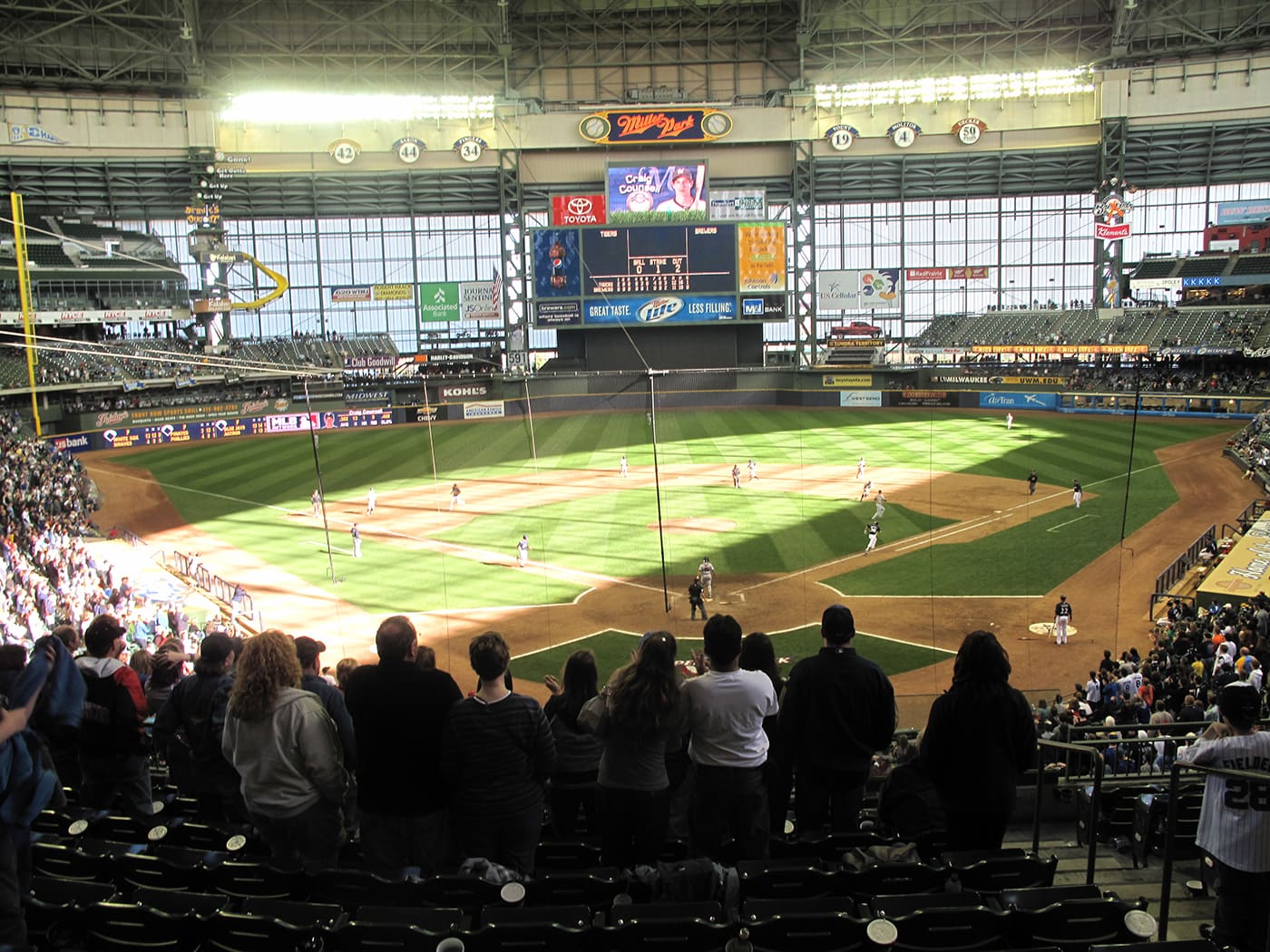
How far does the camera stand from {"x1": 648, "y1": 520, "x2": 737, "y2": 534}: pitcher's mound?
33.2 meters

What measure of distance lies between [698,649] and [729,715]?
46.7ft

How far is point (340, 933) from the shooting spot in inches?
203

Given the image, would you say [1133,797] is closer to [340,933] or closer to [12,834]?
[340,933]

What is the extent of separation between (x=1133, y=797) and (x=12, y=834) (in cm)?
920

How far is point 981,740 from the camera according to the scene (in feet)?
21.0

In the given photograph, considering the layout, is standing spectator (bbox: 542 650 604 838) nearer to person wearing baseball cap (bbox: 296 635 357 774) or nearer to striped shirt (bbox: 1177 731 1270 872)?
person wearing baseball cap (bbox: 296 635 357 774)

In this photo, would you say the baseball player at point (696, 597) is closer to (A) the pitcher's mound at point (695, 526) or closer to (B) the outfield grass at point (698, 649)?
(B) the outfield grass at point (698, 649)

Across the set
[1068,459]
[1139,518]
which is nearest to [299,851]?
[1139,518]

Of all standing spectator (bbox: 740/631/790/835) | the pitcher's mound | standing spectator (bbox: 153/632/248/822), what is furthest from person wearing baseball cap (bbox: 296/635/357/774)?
the pitcher's mound

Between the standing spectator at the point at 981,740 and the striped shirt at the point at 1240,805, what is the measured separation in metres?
0.98

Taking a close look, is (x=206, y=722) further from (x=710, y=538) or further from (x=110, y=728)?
(x=710, y=538)

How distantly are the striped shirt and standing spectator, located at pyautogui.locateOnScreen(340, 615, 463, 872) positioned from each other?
4.57 m

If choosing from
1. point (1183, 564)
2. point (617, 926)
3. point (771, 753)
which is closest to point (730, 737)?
point (771, 753)

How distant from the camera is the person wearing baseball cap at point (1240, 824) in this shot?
5789mm
